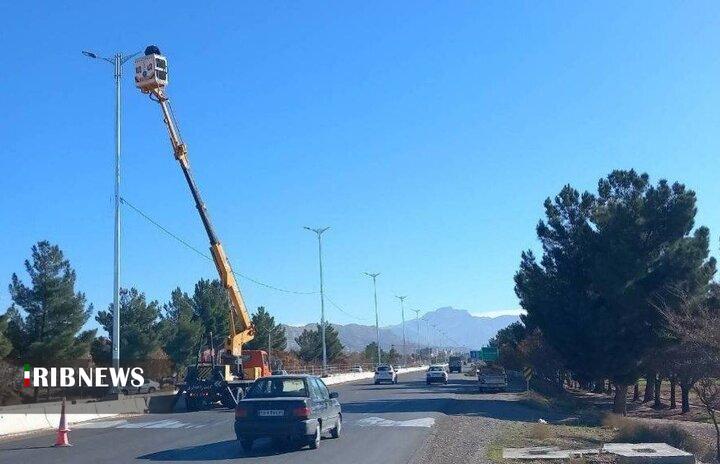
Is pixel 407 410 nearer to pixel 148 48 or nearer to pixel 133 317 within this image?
pixel 148 48

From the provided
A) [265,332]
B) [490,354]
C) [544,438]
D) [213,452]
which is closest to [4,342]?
[213,452]

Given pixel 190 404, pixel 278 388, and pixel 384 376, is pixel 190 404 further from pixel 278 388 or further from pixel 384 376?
pixel 384 376

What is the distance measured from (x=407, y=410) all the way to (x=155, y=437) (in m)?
12.8

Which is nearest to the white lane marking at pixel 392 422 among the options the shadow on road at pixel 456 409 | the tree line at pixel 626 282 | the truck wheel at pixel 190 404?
the shadow on road at pixel 456 409

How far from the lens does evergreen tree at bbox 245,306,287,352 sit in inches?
3169

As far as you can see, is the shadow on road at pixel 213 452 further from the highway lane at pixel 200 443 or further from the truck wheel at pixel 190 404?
the truck wheel at pixel 190 404

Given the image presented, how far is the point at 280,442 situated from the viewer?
1873 cm

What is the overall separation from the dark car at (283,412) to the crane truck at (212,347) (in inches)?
635

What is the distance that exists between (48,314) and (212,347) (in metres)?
13.4

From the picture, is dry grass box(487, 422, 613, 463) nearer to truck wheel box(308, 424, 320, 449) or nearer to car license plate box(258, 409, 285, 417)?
truck wheel box(308, 424, 320, 449)

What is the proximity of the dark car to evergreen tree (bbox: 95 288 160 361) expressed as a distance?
3864cm

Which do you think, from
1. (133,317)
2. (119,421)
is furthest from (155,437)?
(133,317)

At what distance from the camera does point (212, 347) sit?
3581cm

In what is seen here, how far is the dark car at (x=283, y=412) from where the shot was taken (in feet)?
55.2
